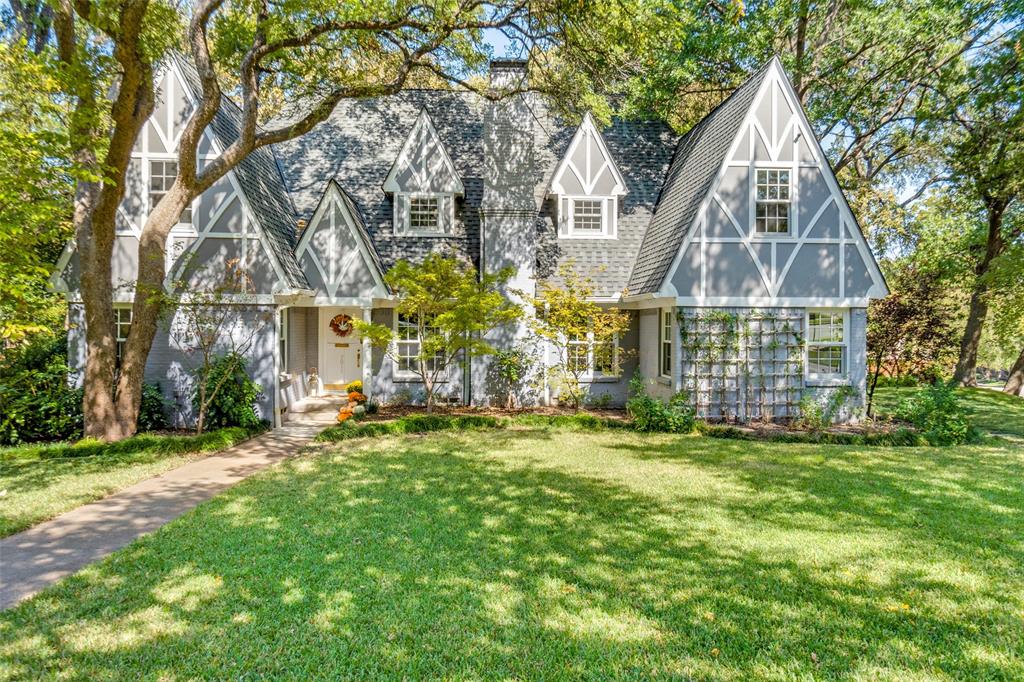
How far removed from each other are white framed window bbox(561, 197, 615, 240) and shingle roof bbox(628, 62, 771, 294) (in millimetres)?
1202

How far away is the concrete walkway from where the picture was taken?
4.90 meters

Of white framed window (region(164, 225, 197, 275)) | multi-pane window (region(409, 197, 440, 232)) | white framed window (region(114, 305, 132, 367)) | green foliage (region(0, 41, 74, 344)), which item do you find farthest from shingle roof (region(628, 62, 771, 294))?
white framed window (region(114, 305, 132, 367))

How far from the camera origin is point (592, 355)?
14055mm

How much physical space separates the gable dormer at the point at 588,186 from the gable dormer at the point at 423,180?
118 inches

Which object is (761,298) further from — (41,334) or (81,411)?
(41,334)

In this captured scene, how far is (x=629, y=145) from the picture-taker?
16.6 meters

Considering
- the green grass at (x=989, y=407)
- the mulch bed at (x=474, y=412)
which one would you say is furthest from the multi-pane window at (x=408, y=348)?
the green grass at (x=989, y=407)

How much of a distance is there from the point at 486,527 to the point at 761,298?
957 cm

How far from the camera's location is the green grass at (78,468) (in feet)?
21.5

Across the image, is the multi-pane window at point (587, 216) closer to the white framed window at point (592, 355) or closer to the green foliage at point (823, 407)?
the white framed window at point (592, 355)

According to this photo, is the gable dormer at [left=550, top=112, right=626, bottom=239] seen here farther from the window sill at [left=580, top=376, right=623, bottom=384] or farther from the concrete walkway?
the concrete walkway

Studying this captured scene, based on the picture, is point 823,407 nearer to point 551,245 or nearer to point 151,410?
point 551,245

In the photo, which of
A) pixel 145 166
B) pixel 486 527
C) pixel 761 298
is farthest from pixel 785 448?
pixel 145 166

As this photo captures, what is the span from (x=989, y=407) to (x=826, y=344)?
313 inches
